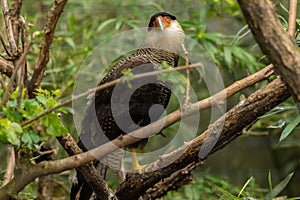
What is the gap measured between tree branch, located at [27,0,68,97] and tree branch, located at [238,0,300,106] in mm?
389

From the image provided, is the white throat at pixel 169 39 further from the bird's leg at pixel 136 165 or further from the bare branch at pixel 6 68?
the bare branch at pixel 6 68

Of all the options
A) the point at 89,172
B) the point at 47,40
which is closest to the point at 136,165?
the point at 89,172

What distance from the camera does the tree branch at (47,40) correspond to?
4.04ft

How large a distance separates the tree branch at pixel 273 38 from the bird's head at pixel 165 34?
87cm

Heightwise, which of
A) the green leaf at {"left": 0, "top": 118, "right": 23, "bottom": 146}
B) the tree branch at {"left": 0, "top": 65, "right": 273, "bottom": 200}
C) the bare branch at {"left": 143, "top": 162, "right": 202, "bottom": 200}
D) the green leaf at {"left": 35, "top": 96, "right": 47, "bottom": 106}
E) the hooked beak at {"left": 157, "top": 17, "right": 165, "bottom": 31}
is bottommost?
the bare branch at {"left": 143, "top": 162, "right": 202, "bottom": 200}

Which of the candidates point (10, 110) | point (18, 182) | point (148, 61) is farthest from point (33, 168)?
point (148, 61)

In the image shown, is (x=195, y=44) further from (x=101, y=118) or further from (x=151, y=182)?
(x=151, y=182)

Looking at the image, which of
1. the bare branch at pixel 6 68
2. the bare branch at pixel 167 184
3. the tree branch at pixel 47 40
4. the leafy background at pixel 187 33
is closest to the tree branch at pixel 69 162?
the tree branch at pixel 47 40

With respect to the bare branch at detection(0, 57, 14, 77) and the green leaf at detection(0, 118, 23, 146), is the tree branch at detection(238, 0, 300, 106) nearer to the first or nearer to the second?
the green leaf at detection(0, 118, 23, 146)

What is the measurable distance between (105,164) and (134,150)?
0.11 meters

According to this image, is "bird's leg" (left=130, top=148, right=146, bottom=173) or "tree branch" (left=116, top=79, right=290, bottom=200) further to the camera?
"bird's leg" (left=130, top=148, right=146, bottom=173)

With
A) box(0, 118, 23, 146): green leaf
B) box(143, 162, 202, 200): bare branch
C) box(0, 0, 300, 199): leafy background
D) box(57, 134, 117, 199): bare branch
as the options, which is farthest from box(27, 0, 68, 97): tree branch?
box(0, 0, 300, 199): leafy background

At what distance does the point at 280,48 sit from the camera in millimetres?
1040

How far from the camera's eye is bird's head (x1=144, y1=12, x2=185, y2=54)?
6.24 ft
